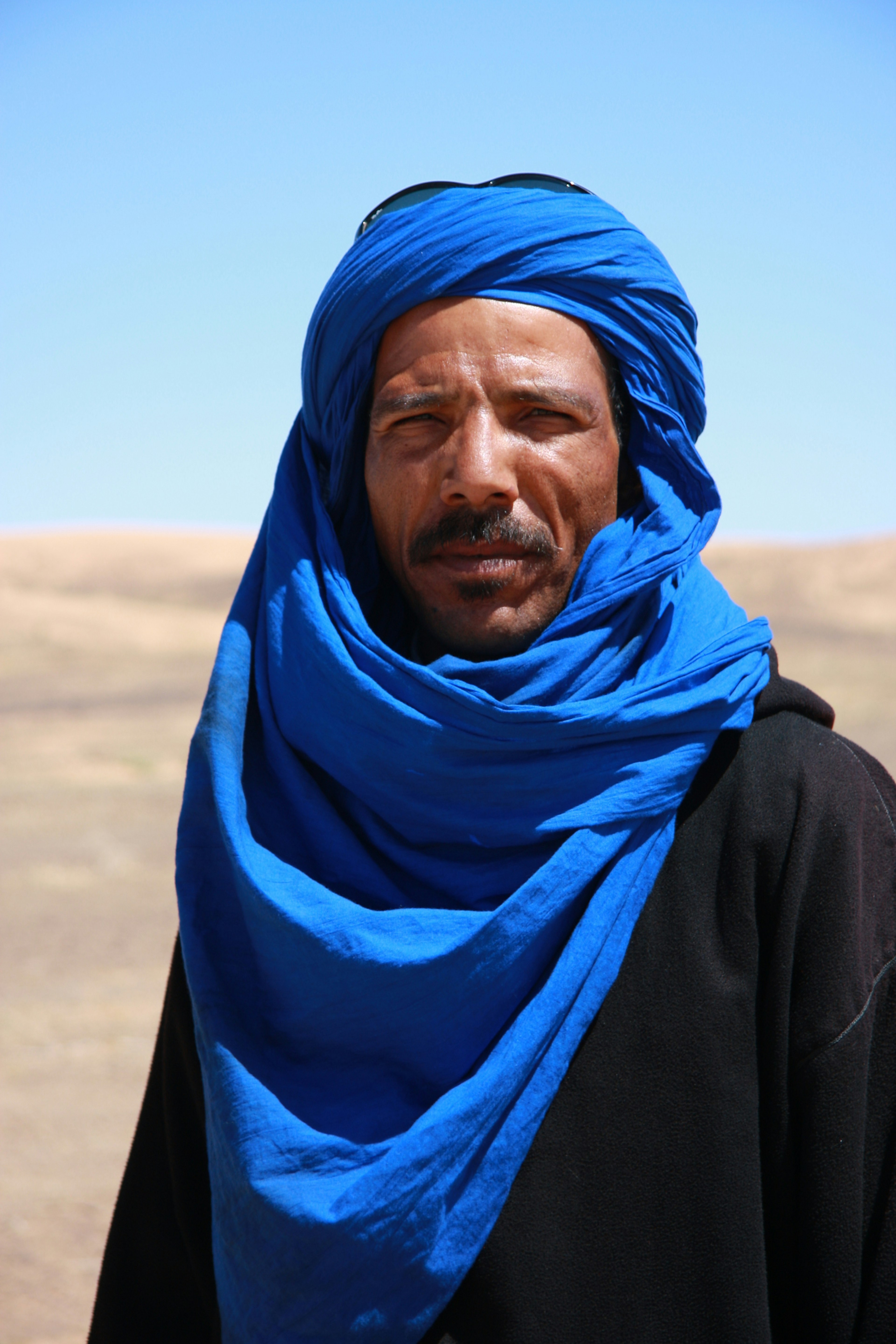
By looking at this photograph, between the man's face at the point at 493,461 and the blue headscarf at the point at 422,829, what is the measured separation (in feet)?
0.14

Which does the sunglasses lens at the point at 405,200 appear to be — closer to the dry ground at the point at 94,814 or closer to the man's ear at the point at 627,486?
the man's ear at the point at 627,486

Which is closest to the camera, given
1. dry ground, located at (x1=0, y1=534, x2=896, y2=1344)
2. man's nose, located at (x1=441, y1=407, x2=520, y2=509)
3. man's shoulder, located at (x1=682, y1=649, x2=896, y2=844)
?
man's shoulder, located at (x1=682, y1=649, x2=896, y2=844)

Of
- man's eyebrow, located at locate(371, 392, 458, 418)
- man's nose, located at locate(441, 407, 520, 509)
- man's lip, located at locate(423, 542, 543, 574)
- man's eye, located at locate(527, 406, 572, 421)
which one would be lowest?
man's lip, located at locate(423, 542, 543, 574)

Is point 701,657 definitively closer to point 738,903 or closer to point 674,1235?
point 738,903

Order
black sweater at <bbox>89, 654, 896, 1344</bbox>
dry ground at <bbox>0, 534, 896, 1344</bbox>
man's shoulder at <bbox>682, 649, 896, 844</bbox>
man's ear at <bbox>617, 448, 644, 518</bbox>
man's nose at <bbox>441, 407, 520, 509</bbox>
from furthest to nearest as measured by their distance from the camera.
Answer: dry ground at <bbox>0, 534, 896, 1344</bbox>
man's ear at <bbox>617, 448, 644, 518</bbox>
man's nose at <bbox>441, 407, 520, 509</bbox>
man's shoulder at <bbox>682, 649, 896, 844</bbox>
black sweater at <bbox>89, 654, 896, 1344</bbox>

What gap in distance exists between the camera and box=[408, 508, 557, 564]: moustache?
1749 millimetres

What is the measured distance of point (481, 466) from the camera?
1724 mm

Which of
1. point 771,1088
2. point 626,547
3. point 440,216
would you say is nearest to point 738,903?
point 771,1088

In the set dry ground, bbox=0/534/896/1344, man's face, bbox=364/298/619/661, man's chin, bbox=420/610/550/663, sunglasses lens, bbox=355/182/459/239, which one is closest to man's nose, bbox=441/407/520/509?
man's face, bbox=364/298/619/661

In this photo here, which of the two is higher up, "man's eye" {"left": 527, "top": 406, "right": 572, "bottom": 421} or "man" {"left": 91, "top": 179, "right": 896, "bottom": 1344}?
"man's eye" {"left": 527, "top": 406, "right": 572, "bottom": 421}

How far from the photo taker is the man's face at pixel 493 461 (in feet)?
5.75

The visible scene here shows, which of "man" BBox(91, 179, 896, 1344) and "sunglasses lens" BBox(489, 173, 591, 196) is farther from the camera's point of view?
"sunglasses lens" BBox(489, 173, 591, 196)

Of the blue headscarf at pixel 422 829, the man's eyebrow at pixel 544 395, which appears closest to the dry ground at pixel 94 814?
the blue headscarf at pixel 422 829

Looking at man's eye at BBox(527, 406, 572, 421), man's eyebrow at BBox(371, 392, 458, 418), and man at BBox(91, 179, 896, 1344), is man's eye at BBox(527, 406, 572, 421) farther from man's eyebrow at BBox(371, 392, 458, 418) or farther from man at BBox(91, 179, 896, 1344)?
man's eyebrow at BBox(371, 392, 458, 418)
